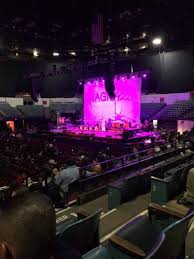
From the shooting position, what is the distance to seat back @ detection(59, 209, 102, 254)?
2250 millimetres

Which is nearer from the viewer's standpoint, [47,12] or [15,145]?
[47,12]

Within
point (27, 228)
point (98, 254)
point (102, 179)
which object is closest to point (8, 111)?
point (102, 179)

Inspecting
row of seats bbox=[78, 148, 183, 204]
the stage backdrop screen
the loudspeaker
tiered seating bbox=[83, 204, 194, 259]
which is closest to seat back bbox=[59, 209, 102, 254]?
tiered seating bbox=[83, 204, 194, 259]

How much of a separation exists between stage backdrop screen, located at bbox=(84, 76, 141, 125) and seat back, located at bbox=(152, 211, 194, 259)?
1631 cm

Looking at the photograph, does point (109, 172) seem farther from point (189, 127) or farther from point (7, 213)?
point (189, 127)

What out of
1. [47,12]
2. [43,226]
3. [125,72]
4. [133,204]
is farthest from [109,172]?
[125,72]

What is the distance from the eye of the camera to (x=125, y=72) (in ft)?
55.4

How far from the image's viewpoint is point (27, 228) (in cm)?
105

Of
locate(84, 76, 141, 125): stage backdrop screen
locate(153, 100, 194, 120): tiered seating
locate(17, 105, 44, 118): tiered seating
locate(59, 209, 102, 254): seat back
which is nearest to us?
locate(59, 209, 102, 254): seat back

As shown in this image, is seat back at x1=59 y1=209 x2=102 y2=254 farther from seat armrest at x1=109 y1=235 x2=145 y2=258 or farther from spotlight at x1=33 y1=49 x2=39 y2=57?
spotlight at x1=33 y1=49 x2=39 y2=57

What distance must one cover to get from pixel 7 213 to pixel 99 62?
17963 mm

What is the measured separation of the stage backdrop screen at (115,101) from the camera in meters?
18.5

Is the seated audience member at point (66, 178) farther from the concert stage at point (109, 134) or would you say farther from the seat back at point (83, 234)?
the concert stage at point (109, 134)

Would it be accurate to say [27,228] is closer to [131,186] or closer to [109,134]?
[131,186]
